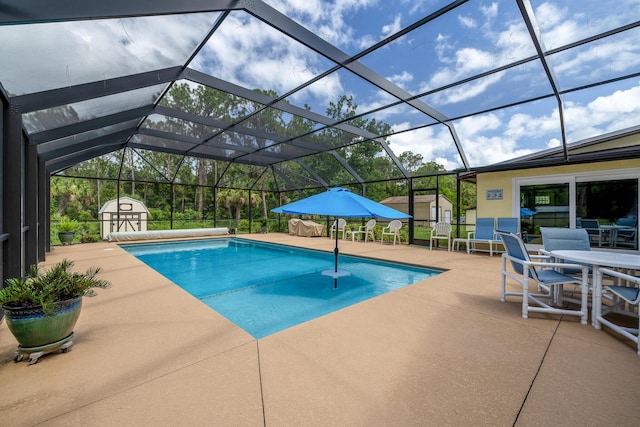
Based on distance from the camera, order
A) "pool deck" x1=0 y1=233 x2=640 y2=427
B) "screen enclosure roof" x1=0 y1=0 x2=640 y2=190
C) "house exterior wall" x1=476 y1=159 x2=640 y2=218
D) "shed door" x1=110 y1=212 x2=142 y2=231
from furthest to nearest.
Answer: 1. "shed door" x1=110 y1=212 x2=142 y2=231
2. "house exterior wall" x1=476 y1=159 x2=640 y2=218
3. "screen enclosure roof" x1=0 y1=0 x2=640 y2=190
4. "pool deck" x1=0 y1=233 x2=640 y2=427

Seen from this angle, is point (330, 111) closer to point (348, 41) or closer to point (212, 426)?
point (348, 41)

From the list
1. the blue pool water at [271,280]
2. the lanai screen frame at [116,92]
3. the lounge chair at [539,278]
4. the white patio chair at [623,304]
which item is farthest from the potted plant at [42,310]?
the white patio chair at [623,304]

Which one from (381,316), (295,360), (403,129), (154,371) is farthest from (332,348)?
(403,129)

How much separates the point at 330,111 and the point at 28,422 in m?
6.92

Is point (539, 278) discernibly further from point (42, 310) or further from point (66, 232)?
point (66, 232)

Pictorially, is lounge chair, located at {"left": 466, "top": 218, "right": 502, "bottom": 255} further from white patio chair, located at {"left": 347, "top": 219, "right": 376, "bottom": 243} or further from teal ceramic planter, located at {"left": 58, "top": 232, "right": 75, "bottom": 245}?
teal ceramic planter, located at {"left": 58, "top": 232, "right": 75, "bottom": 245}

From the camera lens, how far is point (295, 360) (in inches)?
81.5

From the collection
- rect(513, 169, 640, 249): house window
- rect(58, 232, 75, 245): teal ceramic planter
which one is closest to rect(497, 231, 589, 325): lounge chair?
rect(513, 169, 640, 249): house window

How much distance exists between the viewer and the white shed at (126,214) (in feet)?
42.1

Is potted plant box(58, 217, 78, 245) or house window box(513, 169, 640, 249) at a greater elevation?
house window box(513, 169, 640, 249)

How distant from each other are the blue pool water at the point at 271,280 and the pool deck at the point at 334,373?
39.0 inches

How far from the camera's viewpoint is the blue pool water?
3933mm

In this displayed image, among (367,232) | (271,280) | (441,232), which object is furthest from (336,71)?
(367,232)

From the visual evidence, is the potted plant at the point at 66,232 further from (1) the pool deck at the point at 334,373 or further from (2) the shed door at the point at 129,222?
(1) the pool deck at the point at 334,373
